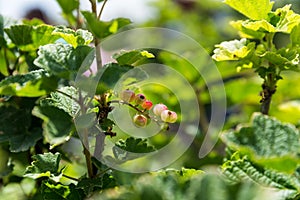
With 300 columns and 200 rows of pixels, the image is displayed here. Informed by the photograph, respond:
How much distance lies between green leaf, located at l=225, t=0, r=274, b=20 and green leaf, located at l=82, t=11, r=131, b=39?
0.21m

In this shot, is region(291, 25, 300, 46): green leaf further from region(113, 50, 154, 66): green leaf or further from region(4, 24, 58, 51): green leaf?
region(4, 24, 58, 51): green leaf

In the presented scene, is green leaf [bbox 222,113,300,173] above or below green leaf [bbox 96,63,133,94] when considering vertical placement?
below

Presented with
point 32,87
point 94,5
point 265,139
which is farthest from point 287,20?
point 32,87

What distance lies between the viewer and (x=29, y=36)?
0.92 m

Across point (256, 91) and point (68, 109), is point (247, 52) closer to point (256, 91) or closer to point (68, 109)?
point (68, 109)

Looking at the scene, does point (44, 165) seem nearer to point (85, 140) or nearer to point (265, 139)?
point (85, 140)

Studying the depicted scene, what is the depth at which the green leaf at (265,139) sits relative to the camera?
2.60ft

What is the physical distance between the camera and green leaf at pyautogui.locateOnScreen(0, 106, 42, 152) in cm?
89

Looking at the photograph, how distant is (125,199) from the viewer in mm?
541

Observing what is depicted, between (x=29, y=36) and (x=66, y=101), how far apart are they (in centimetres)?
24

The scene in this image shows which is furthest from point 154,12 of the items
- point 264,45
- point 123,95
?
point 123,95

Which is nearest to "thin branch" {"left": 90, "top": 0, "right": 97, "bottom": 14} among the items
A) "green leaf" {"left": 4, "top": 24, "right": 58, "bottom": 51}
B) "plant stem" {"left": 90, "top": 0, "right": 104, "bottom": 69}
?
"plant stem" {"left": 90, "top": 0, "right": 104, "bottom": 69}

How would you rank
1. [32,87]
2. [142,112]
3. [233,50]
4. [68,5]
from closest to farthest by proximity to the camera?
[32,87]
[142,112]
[233,50]
[68,5]

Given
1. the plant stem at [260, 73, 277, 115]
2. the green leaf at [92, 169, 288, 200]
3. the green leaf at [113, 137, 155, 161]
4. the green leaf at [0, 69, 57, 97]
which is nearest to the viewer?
the green leaf at [92, 169, 288, 200]
